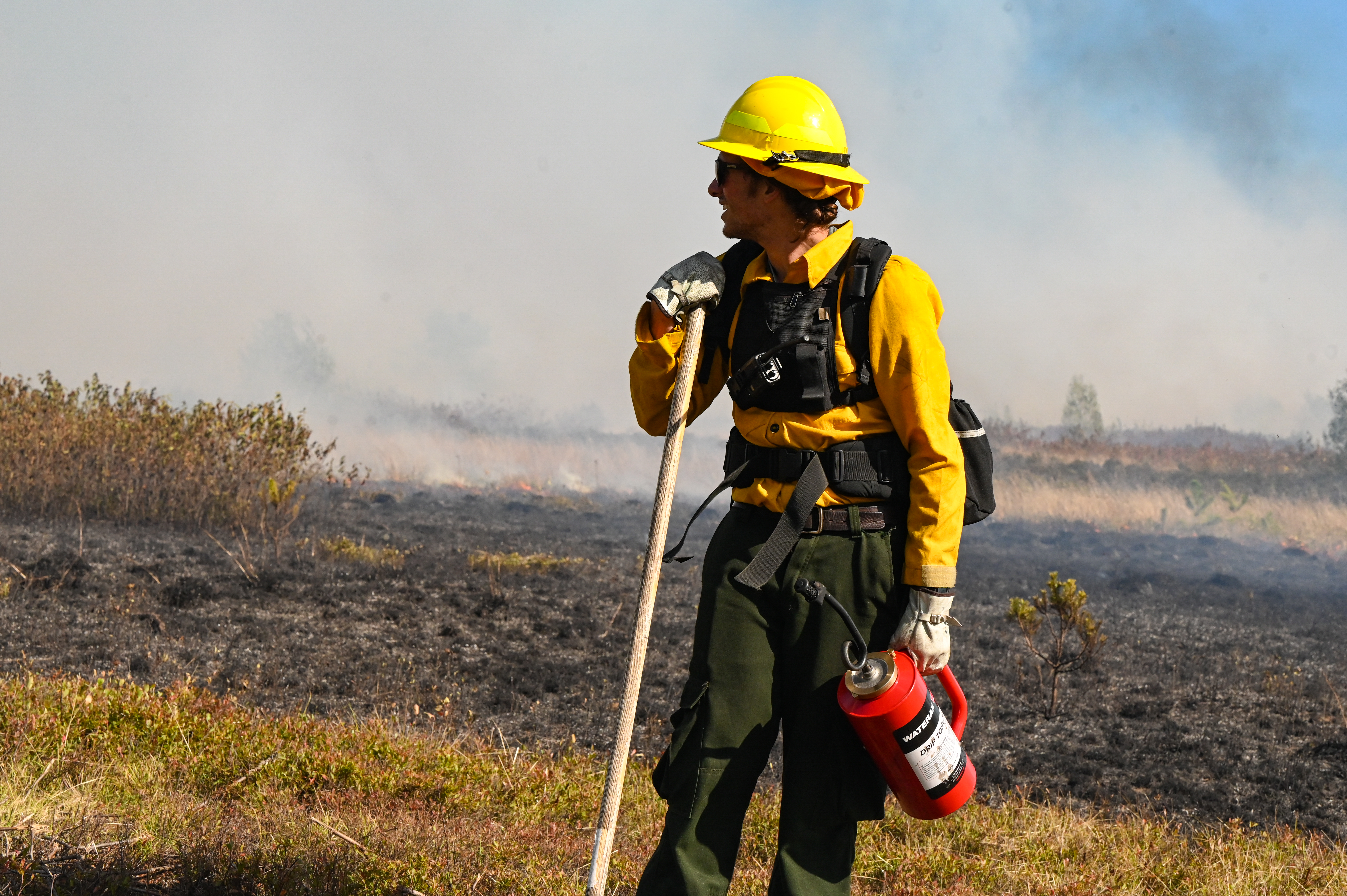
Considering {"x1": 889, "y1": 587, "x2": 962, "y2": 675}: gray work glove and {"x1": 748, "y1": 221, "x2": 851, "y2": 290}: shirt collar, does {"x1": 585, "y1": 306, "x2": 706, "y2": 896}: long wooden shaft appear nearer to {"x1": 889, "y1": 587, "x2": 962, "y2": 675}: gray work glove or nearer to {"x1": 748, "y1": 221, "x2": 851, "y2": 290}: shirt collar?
{"x1": 748, "y1": 221, "x2": 851, "y2": 290}: shirt collar

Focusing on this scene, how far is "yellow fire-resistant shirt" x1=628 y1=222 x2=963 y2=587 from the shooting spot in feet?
7.89

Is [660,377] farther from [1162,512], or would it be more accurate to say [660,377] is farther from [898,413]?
[1162,512]

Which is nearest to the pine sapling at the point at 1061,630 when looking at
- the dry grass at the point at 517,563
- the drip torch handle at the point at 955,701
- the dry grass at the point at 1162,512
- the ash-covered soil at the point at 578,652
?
the ash-covered soil at the point at 578,652

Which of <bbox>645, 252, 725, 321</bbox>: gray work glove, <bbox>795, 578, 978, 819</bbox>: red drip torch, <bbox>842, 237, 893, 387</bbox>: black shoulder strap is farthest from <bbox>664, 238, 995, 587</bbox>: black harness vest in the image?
<bbox>795, 578, 978, 819</bbox>: red drip torch

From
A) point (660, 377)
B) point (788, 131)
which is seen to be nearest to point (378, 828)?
point (660, 377)

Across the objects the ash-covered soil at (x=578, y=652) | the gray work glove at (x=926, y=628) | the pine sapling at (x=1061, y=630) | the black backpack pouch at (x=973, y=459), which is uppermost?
the black backpack pouch at (x=973, y=459)

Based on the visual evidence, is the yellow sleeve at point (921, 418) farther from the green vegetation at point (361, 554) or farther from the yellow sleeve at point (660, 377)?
the green vegetation at point (361, 554)

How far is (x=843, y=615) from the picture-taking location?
7.81 ft

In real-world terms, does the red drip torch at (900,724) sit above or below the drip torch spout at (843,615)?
below

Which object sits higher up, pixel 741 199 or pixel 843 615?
pixel 741 199

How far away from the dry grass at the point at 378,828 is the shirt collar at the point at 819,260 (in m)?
1.89

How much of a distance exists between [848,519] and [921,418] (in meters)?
0.29

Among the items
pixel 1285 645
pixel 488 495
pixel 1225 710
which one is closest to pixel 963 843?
pixel 1225 710

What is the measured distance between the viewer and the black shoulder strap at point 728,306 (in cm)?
267
